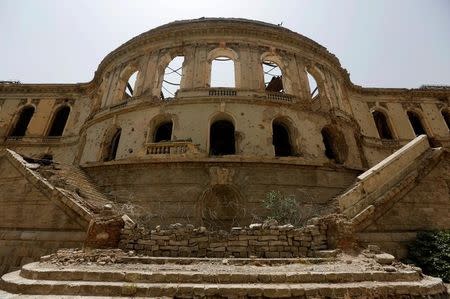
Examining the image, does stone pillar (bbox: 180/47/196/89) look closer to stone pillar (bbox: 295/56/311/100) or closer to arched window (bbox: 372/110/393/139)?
stone pillar (bbox: 295/56/311/100)

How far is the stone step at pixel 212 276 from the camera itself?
427 centimetres

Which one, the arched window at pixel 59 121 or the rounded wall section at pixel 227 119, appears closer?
the rounded wall section at pixel 227 119

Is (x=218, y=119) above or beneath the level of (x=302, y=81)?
beneath

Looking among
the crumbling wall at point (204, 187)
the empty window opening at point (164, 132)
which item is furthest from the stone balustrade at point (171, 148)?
the empty window opening at point (164, 132)

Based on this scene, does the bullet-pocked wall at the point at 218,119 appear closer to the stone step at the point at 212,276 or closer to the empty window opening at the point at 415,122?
the empty window opening at the point at 415,122

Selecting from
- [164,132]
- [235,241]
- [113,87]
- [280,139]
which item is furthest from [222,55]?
[235,241]

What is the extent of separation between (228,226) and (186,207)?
168 centimetres

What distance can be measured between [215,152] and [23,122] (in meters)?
15.6

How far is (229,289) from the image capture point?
3.93 m

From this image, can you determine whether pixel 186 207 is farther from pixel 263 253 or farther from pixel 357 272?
pixel 357 272

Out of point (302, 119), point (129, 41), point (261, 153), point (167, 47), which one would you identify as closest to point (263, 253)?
point (261, 153)

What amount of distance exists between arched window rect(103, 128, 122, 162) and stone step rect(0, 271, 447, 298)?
30.4ft

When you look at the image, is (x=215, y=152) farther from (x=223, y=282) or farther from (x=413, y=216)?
(x=223, y=282)

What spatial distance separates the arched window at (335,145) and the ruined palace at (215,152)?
5 cm
